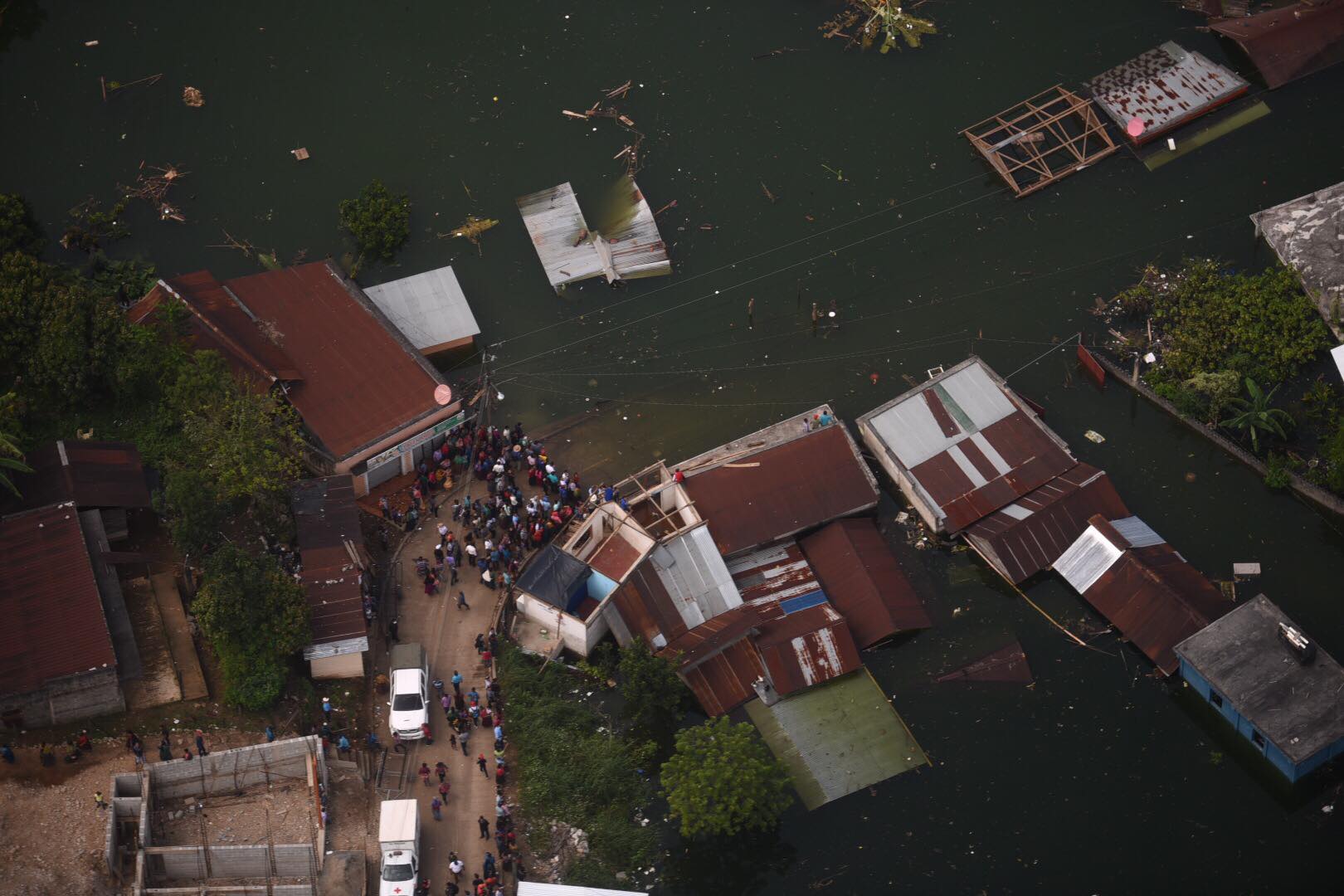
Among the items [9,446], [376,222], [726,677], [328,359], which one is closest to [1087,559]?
[726,677]

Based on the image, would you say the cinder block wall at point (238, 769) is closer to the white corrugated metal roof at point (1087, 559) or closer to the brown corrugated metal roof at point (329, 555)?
the brown corrugated metal roof at point (329, 555)

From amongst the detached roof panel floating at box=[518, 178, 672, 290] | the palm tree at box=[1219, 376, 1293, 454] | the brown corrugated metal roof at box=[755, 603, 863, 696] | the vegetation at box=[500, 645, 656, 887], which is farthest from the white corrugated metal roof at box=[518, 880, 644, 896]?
the palm tree at box=[1219, 376, 1293, 454]

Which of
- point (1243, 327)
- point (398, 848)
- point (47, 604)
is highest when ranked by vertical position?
point (1243, 327)

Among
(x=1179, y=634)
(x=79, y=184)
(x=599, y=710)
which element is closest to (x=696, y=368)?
(x=599, y=710)

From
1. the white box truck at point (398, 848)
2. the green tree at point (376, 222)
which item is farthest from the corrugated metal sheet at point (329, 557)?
the green tree at point (376, 222)

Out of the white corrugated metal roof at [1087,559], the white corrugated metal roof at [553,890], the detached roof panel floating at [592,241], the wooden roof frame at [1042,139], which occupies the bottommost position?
the white corrugated metal roof at [553,890]

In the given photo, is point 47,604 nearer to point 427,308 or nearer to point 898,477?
point 427,308
